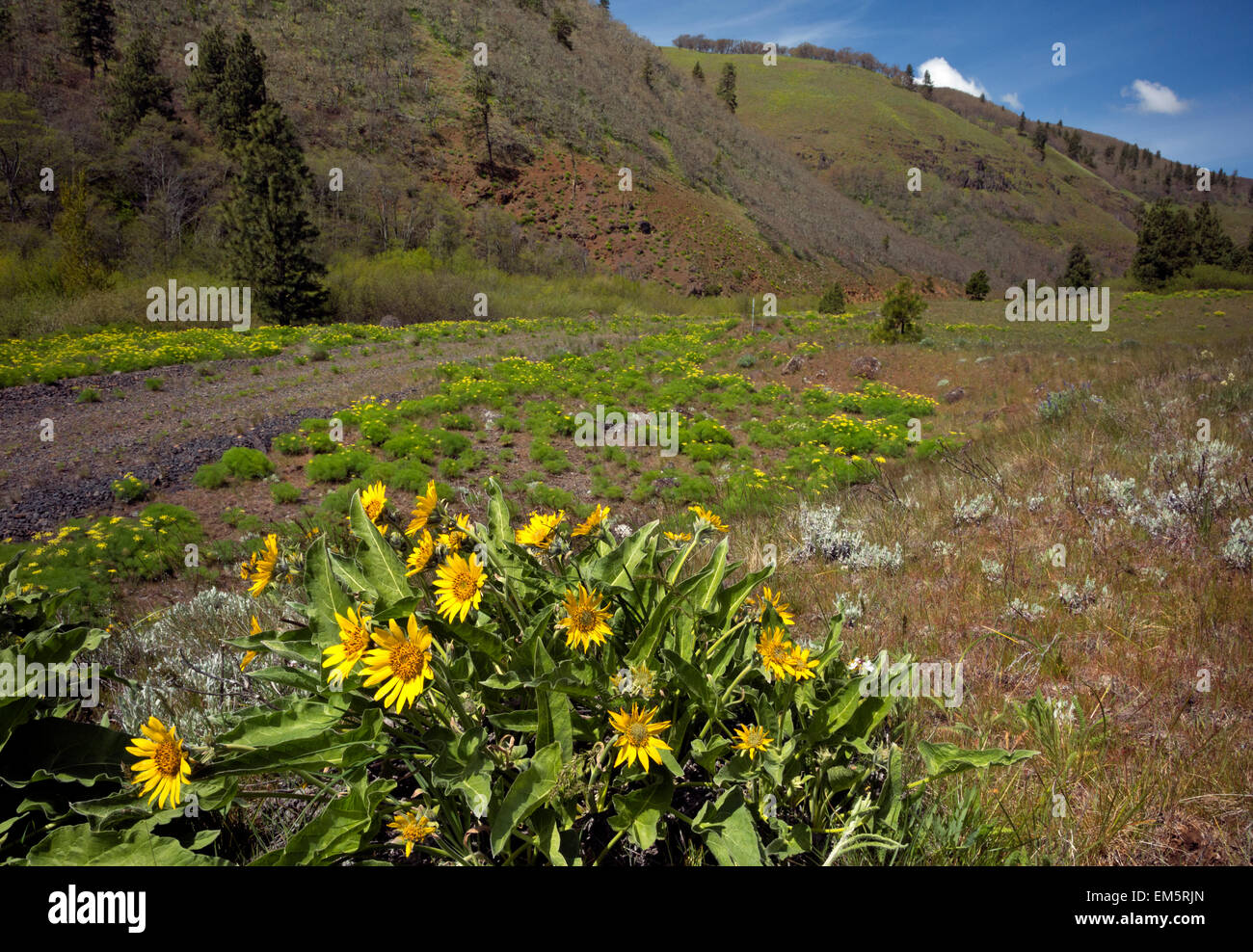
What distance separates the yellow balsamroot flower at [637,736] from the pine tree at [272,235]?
25.3m

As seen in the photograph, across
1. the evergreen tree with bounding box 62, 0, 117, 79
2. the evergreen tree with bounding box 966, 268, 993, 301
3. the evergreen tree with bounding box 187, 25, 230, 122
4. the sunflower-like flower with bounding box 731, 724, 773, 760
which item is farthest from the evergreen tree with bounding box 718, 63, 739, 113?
the sunflower-like flower with bounding box 731, 724, 773, 760

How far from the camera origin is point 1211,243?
41281mm

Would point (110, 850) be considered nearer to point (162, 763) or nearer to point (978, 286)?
point (162, 763)

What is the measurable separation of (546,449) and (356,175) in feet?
105

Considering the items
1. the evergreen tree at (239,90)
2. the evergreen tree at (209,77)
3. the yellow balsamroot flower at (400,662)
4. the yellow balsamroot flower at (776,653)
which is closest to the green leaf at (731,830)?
the yellow balsamroot flower at (776,653)

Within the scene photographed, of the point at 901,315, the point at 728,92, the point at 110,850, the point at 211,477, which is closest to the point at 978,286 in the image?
the point at 901,315

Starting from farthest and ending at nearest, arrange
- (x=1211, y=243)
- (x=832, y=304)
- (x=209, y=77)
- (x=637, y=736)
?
(x=1211, y=243)
(x=209, y=77)
(x=832, y=304)
(x=637, y=736)

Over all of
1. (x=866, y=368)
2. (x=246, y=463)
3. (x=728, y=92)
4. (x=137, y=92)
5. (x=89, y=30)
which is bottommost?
(x=246, y=463)

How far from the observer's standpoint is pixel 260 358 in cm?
1588

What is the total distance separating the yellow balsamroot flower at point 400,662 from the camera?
114cm

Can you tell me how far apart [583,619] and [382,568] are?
21.7 inches

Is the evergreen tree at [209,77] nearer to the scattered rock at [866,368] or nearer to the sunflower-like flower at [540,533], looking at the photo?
the scattered rock at [866,368]

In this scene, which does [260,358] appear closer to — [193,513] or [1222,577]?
[193,513]
